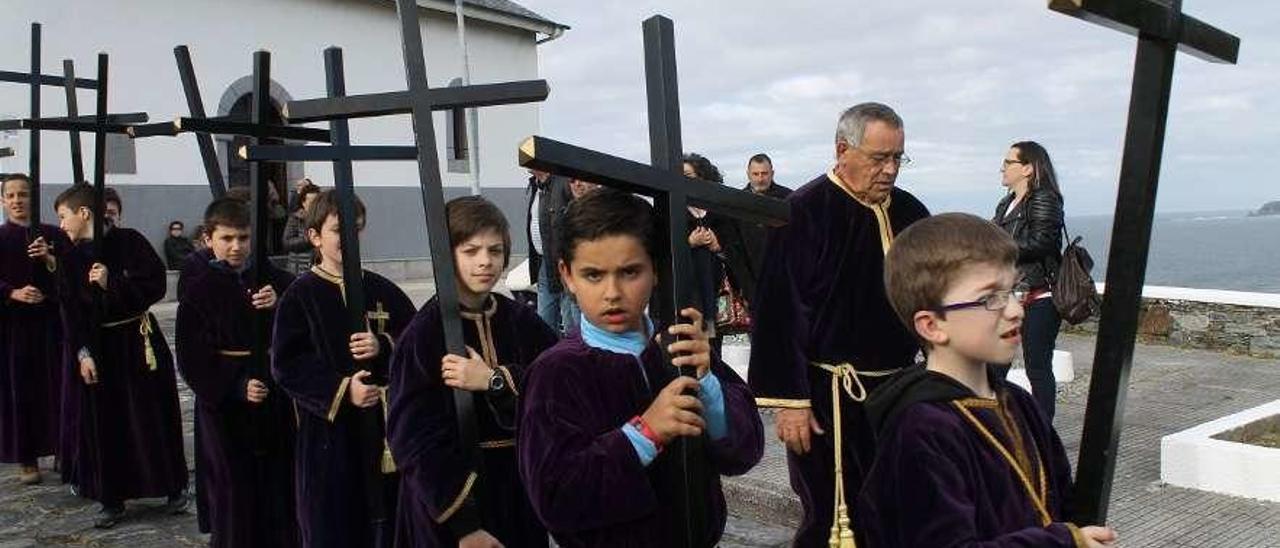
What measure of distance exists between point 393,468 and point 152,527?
8.46 feet

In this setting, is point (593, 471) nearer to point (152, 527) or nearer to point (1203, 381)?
point (152, 527)

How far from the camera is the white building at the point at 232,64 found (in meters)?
15.7

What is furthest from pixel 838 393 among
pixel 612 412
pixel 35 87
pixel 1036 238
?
pixel 35 87

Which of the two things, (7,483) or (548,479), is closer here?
(548,479)

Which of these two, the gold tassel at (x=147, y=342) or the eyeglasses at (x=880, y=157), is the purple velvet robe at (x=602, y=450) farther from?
the gold tassel at (x=147, y=342)

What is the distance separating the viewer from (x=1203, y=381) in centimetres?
883

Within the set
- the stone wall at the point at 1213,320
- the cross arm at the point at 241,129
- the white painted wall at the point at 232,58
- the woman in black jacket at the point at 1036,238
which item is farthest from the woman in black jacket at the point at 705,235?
the white painted wall at the point at 232,58

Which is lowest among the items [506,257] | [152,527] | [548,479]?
[152,527]

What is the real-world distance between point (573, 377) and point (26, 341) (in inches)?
228

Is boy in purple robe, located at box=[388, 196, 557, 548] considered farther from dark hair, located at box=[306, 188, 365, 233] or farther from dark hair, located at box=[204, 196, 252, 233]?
dark hair, located at box=[204, 196, 252, 233]

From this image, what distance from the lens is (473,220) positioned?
330 cm

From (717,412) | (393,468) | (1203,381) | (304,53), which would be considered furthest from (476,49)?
(717,412)

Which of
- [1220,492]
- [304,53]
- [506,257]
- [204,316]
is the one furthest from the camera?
[304,53]

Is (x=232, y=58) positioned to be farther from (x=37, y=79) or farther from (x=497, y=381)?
(x=497, y=381)
